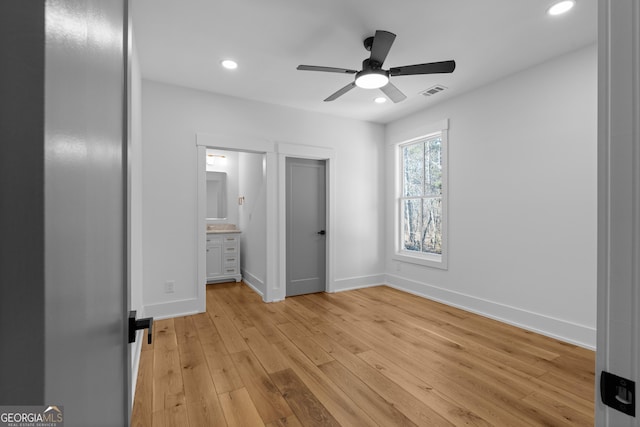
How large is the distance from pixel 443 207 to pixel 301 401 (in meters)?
3.06

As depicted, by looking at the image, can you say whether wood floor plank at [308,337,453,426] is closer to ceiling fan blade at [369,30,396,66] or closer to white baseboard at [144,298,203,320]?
white baseboard at [144,298,203,320]

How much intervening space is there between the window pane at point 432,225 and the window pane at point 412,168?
28 centimetres

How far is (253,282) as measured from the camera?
4695 mm

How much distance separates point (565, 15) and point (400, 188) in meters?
2.85

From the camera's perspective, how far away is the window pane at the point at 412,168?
450cm

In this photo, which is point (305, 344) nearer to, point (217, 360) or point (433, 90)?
point (217, 360)

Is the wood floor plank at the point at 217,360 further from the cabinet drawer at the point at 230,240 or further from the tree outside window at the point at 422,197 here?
the tree outside window at the point at 422,197

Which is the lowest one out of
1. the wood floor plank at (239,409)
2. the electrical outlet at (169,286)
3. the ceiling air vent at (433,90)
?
the wood floor plank at (239,409)

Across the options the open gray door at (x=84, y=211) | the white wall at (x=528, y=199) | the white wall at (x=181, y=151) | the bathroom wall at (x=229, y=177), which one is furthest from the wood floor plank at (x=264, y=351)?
the bathroom wall at (x=229, y=177)

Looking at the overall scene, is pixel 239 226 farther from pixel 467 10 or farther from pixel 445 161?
pixel 467 10

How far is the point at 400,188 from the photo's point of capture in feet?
15.8

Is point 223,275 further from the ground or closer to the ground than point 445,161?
closer to the ground

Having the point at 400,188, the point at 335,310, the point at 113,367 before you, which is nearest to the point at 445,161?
the point at 400,188

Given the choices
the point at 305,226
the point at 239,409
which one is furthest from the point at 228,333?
the point at 305,226
